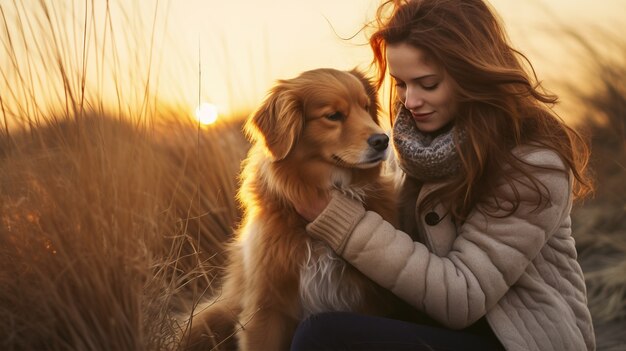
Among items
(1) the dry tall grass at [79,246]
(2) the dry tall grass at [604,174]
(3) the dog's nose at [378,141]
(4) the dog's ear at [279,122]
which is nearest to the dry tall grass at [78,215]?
(1) the dry tall grass at [79,246]

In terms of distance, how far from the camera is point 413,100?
2.61 m

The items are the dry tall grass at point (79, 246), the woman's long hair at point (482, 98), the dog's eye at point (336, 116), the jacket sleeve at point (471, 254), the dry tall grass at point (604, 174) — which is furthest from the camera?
the dry tall grass at point (604, 174)

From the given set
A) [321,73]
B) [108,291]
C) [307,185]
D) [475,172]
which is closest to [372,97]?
[321,73]

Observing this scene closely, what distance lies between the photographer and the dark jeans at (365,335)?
2.39 meters

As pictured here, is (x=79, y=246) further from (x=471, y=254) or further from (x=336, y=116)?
(x=471, y=254)

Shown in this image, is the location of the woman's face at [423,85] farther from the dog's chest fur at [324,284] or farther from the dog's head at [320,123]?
the dog's chest fur at [324,284]

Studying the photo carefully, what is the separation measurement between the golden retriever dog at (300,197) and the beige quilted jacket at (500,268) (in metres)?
0.29

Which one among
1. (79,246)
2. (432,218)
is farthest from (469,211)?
(79,246)

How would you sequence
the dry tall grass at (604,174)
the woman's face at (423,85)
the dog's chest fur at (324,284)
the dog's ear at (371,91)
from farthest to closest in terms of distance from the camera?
the dry tall grass at (604,174) → the dog's ear at (371,91) → the dog's chest fur at (324,284) → the woman's face at (423,85)

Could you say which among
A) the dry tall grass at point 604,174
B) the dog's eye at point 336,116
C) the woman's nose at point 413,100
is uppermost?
the woman's nose at point 413,100

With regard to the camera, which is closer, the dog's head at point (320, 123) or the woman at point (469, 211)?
the woman at point (469, 211)

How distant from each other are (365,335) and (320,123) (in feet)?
3.19

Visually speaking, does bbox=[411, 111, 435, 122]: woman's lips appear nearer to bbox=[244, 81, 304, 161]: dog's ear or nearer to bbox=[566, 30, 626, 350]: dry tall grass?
bbox=[244, 81, 304, 161]: dog's ear

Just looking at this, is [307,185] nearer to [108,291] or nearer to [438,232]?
[438,232]
